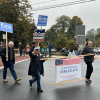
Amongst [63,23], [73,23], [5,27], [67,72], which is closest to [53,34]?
[63,23]

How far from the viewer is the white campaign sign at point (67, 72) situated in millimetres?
6201

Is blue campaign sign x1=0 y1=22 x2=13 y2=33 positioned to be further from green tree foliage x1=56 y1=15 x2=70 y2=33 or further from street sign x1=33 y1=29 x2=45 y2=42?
green tree foliage x1=56 y1=15 x2=70 y2=33

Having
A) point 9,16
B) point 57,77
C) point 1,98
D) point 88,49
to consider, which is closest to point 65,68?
point 57,77

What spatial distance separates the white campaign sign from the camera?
6.20 meters

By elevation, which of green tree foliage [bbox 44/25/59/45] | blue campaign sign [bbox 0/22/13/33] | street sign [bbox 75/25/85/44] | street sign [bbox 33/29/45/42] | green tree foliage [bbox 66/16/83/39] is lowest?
street sign [bbox 33/29/45/42]

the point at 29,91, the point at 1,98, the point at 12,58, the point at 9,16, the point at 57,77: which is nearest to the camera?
the point at 1,98

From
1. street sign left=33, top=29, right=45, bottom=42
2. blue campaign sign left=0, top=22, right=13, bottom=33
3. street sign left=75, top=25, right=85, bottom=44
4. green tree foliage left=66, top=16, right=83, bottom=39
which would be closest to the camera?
blue campaign sign left=0, top=22, right=13, bottom=33

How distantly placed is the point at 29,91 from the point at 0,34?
101 ft

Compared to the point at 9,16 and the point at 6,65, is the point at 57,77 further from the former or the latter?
the point at 9,16

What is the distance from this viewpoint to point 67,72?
21.1ft

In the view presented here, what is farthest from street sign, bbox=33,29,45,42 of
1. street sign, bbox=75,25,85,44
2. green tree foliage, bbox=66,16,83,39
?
green tree foliage, bbox=66,16,83,39

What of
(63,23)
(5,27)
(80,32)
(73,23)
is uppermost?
(63,23)

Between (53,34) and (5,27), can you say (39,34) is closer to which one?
(5,27)

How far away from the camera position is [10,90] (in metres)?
5.79
